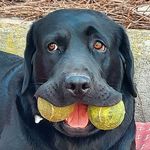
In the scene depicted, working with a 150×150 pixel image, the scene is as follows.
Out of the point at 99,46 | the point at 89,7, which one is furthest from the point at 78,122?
the point at 89,7

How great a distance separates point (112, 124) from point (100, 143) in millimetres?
313

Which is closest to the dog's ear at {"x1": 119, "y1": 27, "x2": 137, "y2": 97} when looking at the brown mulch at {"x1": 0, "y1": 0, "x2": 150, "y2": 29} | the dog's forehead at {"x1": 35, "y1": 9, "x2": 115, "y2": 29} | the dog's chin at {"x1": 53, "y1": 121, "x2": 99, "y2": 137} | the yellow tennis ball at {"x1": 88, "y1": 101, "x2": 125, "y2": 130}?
the dog's forehead at {"x1": 35, "y1": 9, "x2": 115, "y2": 29}

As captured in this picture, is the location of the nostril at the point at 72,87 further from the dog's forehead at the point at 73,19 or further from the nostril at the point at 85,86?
the dog's forehead at the point at 73,19

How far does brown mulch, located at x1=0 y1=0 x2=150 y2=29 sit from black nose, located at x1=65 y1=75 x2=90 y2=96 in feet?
9.05

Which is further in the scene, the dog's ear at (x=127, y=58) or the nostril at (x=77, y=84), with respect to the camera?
the dog's ear at (x=127, y=58)

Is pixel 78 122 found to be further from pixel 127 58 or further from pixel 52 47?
pixel 127 58

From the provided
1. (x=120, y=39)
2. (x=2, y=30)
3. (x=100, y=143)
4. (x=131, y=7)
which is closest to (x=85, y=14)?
(x=120, y=39)

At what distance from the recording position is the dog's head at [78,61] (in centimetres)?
344

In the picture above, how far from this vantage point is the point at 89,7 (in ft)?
21.1

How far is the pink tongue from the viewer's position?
3633 mm

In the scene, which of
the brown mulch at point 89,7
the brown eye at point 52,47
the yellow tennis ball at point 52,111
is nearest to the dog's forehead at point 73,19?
the brown eye at point 52,47

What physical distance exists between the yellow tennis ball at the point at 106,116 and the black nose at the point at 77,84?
0.26m

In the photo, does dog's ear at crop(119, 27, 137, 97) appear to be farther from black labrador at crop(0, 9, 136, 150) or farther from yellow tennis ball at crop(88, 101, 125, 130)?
yellow tennis ball at crop(88, 101, 125, 130)

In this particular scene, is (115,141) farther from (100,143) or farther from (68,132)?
(68,132)
